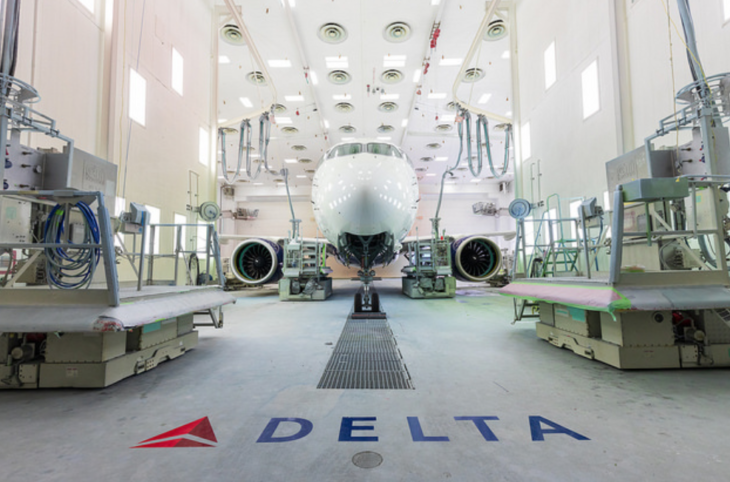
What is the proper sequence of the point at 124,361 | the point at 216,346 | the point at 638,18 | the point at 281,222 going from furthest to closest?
the point at 281,222, the point at 638,18, the point at 216,346, the point at 124,361

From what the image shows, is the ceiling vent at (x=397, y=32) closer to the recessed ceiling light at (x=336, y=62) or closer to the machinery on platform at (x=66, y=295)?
the recessed ceiling light at (x=336, y=62)

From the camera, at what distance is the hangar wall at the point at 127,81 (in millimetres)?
4734

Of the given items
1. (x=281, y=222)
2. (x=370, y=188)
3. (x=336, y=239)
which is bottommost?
(x=336, y=239)

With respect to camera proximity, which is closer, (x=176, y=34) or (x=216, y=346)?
(x=216, y=346)

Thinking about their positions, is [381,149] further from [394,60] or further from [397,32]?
[394,60]

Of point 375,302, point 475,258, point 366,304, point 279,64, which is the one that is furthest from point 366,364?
point 279,64

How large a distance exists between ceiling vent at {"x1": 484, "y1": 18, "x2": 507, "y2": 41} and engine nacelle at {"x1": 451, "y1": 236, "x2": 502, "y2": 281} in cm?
612

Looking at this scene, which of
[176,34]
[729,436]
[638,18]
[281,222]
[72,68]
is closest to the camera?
[729,436]

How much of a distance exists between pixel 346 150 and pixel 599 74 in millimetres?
5147

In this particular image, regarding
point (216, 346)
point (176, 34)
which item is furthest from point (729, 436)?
point (176, 34)

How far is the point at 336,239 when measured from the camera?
19.9 feet

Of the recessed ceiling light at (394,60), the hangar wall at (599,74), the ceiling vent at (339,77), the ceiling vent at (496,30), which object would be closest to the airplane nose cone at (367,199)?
the hangar wall at (599,74)

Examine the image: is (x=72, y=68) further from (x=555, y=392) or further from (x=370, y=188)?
(x=555, y=392)

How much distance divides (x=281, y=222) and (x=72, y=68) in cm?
Answer: 1958
